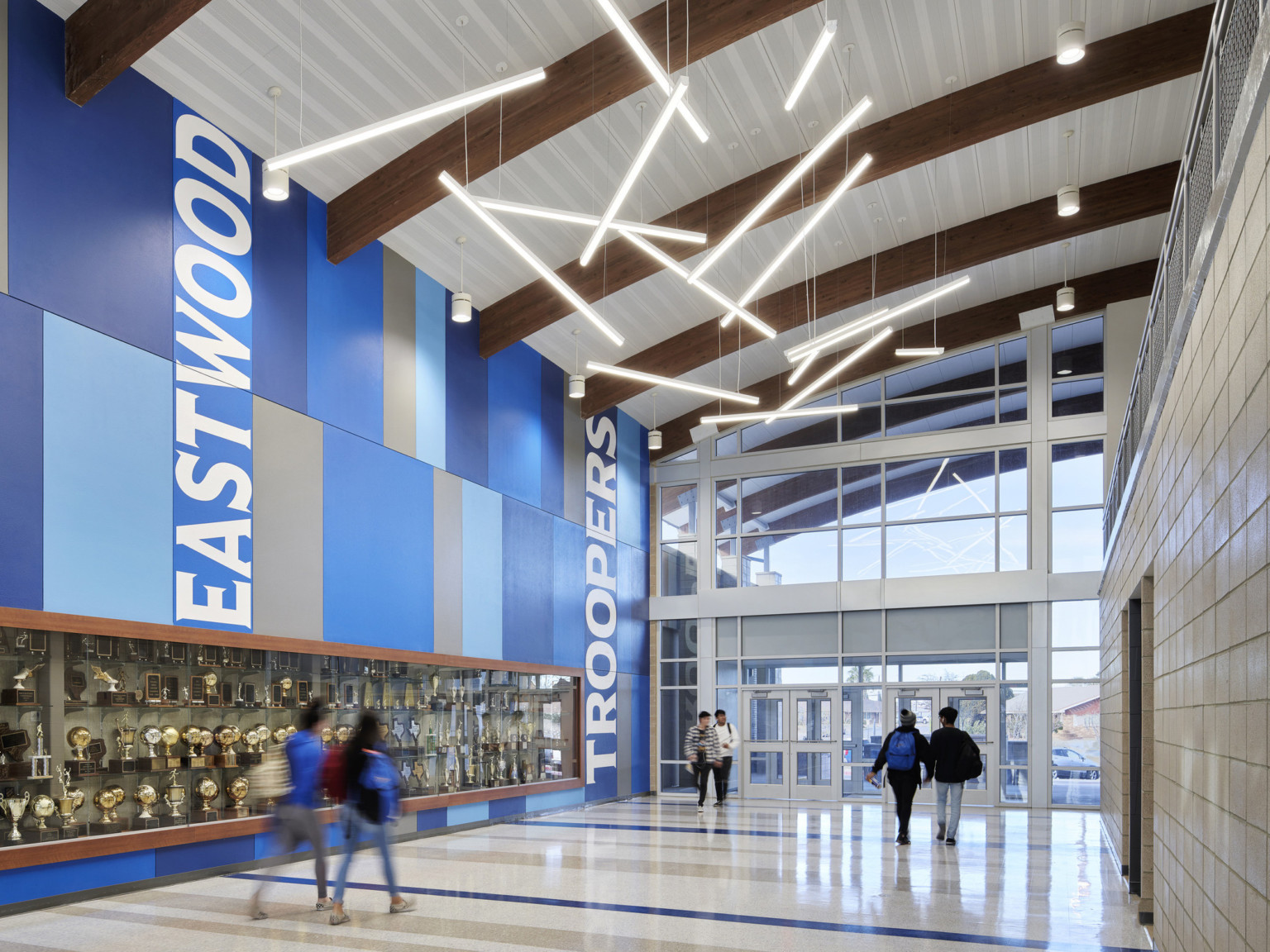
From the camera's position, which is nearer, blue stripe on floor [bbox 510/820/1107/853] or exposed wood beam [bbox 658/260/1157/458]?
blue stripe on floor [bbox 510/820/1107/853]

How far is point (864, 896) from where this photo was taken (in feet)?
26.2

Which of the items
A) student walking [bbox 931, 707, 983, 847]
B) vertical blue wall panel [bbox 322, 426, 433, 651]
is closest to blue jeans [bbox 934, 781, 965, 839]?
student walking [bbox 931, 707, 983, 847]

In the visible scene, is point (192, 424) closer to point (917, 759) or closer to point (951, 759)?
point (917, 759)

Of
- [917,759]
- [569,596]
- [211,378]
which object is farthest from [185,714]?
[569,596]

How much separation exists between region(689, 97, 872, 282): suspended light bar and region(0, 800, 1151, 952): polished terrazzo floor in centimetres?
499

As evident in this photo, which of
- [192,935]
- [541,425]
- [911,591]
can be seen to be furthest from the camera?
[911,591]

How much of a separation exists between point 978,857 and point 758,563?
29.2ft

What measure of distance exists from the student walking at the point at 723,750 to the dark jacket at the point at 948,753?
5.59m

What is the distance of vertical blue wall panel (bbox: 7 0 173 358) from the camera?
7832 millimetres

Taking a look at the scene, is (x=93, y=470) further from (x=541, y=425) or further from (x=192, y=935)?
(x=541, y=425)

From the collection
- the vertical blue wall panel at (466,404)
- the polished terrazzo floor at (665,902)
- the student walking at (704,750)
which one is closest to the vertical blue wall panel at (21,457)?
the polished terrazzo floor at (665,902)

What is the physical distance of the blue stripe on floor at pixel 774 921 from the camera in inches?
253

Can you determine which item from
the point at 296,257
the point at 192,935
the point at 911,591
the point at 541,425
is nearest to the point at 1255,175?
the point at 192,935

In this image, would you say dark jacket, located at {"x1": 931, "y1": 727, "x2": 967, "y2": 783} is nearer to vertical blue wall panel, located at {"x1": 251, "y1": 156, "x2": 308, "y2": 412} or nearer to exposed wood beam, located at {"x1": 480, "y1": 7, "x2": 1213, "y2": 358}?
exposed wood beam, located at {"x1": 480, "y1": 7, "x2": 1213, "y2": 358}
